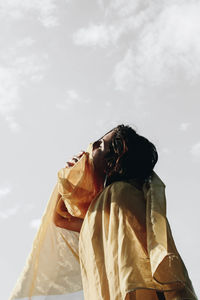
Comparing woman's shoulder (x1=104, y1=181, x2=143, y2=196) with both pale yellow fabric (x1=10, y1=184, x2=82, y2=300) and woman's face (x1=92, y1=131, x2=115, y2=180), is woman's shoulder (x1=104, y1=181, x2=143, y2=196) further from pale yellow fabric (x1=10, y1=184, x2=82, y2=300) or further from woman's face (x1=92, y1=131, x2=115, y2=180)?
pale yellow fabric (x1=10, y1=184, x2=82, y2=300)

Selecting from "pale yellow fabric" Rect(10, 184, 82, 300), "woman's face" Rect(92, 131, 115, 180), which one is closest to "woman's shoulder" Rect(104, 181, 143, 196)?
"woman's face" Rect(92, 131, 115, 180)

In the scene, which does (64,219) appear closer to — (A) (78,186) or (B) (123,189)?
(A) (78,186)

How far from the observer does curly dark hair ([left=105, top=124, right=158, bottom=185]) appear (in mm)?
2857

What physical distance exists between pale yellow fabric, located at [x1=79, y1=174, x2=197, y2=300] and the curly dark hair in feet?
0.62

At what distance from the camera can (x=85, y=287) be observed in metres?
2.35

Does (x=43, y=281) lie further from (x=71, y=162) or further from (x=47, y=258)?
(x=71, y=162)

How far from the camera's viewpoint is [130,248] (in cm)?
213

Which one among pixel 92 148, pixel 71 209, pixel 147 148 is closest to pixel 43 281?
pixel 71 209

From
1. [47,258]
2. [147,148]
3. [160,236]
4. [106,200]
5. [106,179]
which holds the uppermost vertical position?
[147,148]

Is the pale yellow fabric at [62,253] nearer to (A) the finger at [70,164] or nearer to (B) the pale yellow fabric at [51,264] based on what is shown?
(B) the pale yellow fabric at [51,264]

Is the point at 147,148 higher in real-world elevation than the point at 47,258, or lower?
higher

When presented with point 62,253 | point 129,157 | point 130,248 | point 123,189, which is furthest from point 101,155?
point 130,248

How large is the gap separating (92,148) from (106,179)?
11.3 inches

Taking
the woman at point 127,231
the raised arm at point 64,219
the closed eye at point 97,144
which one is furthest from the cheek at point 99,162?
the raised arm at point 64,219
